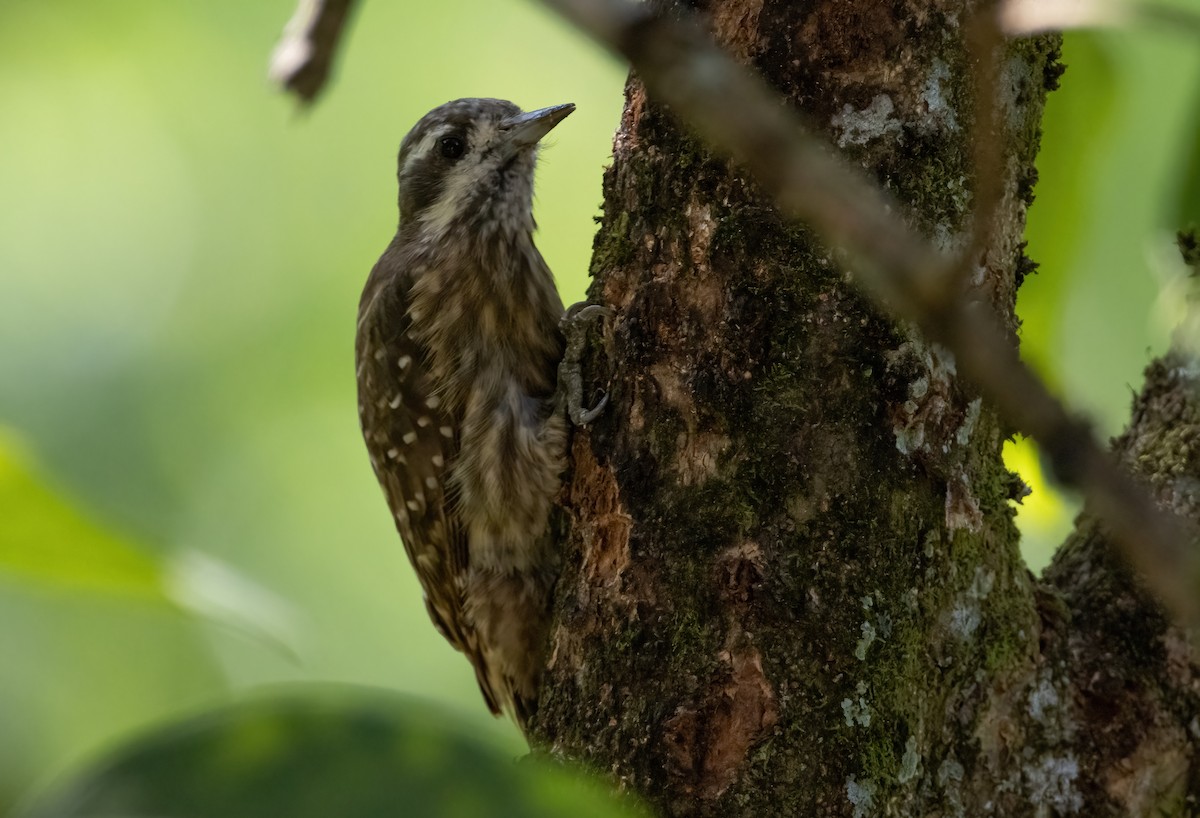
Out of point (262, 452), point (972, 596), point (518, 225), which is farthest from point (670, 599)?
point (262, 452)

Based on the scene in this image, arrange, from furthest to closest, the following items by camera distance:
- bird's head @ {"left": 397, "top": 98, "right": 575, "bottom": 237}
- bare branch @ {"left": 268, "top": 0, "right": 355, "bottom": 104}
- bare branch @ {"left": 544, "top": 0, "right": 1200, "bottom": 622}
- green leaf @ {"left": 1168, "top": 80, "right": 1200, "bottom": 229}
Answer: bird's head @ {"left": 397, "top": 98, "right": 575, "bottom": 237} → green leaf @ {"left": 1168, "top": 80, "right": 1200, "bottom": 229} → bare branch @ {"left": 268, "top": 0, "right": 355, "bottom": 104} → bare branch @ {"left": 544, "top": 0, "right": 1200, "bottom": 622}

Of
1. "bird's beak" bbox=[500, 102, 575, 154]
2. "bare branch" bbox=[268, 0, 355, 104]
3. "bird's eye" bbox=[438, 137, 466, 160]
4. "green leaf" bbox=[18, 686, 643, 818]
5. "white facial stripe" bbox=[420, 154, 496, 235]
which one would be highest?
"bird's beak" bbox=[500, 102, 575, 154]

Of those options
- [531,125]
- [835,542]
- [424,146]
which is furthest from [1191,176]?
[424,146]

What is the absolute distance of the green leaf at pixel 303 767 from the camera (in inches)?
37.2

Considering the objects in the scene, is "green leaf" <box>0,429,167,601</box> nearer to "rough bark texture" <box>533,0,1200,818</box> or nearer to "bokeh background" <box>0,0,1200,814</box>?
"rough bark texture" <box>533,0,1200,818</box>

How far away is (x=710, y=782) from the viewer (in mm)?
2451

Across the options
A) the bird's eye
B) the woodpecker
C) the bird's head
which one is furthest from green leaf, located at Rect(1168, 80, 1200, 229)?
the bird's eye

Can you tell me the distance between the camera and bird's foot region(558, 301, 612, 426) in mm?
2949

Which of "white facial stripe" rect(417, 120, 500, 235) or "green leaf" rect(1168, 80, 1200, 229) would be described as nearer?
"green leaf" rect(1168, 80, 1200, 229)

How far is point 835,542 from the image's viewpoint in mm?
2500

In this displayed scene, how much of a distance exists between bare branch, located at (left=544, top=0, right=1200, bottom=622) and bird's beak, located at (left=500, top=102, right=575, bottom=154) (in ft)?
10.5

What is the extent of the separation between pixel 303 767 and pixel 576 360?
89.7 inches

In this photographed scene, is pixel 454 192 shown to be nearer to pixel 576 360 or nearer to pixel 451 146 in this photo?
pixel 451 146

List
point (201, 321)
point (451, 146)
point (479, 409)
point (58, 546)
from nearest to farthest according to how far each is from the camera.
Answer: point (58, 546), point (479, 409), point (451, 146), point (201, 321)
